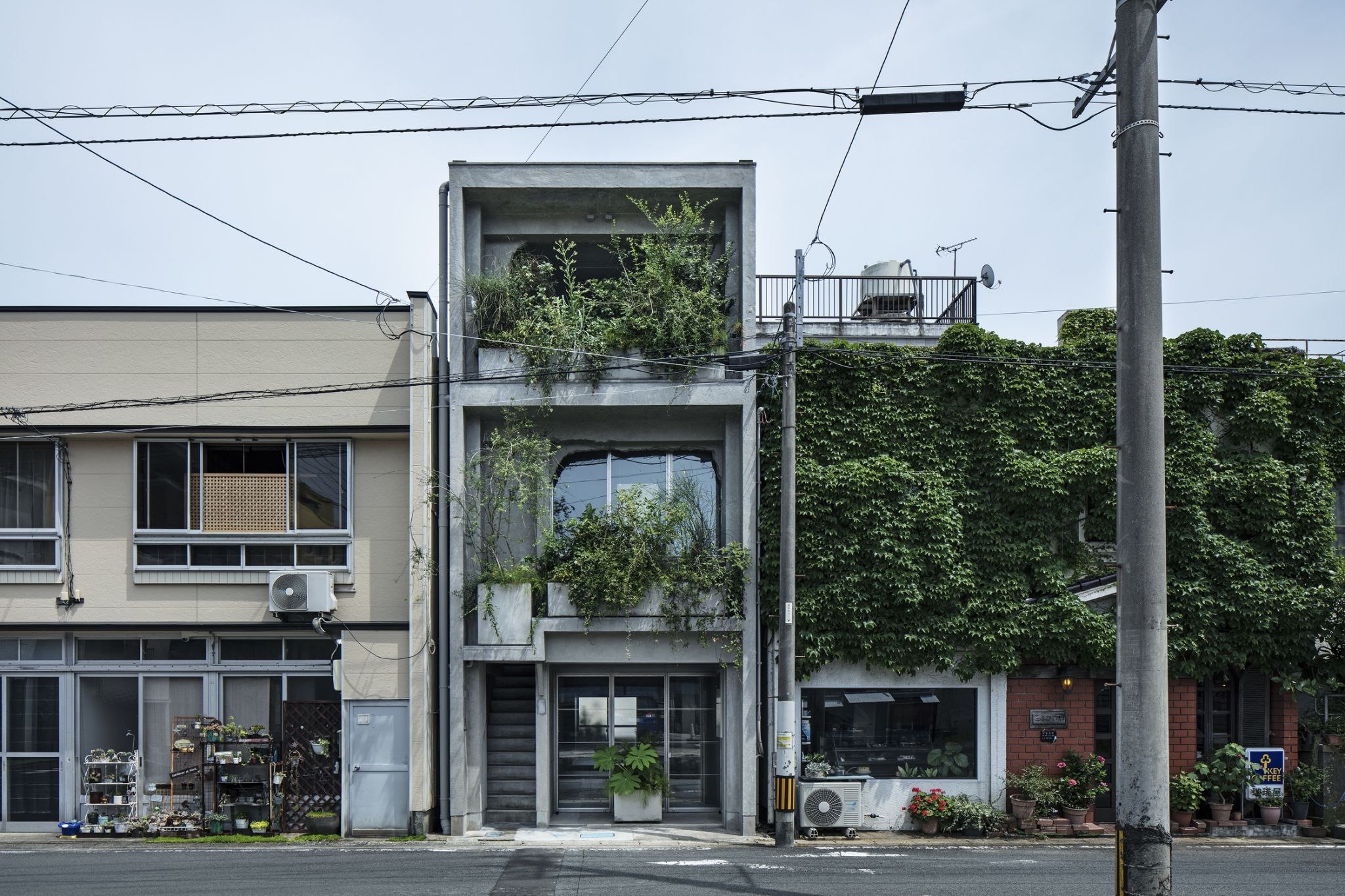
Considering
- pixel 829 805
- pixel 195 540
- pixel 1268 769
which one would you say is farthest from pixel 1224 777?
pixel 195 540

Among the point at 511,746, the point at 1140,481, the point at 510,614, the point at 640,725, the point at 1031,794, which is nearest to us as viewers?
the point at 1140,481

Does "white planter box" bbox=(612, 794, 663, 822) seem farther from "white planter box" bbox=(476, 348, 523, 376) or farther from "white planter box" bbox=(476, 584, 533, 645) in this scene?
"white planter box" bbox=(476, 348, 523, 376)

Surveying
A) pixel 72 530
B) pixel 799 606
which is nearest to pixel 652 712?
pixel 799 606

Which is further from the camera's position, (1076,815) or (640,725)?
(640,725)

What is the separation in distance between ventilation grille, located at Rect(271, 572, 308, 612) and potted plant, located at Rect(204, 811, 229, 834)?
319cm

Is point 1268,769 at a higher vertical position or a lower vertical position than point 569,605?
lower

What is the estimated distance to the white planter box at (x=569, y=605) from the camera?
1345 cm

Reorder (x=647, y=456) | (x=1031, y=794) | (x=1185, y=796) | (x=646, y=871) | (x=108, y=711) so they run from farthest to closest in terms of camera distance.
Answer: (x=647, y=456), (x=108, y=711), (x=1031, y=794), (x=1185, y=796), (x=646, y=871)

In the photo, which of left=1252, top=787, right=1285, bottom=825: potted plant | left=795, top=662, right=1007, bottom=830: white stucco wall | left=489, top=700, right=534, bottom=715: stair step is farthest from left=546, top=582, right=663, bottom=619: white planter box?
left=1252, top=787, right=1285, bottom=825: potted plant

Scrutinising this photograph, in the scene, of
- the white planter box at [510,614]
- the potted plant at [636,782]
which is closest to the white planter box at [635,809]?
the potted plant at [636,782]

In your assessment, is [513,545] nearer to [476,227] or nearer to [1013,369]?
[476,227]

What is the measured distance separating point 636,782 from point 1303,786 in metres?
10.1

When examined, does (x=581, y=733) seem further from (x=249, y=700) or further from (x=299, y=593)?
(x=249, y=700)

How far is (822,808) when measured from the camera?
13.1 m
